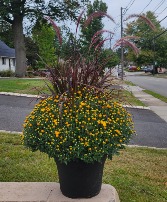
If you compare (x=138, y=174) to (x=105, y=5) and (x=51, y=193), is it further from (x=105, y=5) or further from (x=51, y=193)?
(x=105, y=5)

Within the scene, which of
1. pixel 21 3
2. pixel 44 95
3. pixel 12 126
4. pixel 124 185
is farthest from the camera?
pixel 21 3

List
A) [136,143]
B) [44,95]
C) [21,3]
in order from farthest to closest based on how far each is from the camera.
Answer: [21,3] → [136,143] → [44,95]

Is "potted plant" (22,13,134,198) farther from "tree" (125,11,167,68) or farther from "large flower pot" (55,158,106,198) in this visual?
"tree" (125,11,167,68)

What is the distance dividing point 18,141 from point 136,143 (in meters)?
2.66

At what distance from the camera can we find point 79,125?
10.8 ft

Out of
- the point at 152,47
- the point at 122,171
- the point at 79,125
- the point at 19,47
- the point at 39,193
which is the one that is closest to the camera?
the point at 79,125

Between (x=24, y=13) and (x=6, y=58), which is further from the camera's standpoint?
(x=6, y=58)

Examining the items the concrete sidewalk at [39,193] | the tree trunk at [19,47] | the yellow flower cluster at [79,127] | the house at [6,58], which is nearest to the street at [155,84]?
the tree trunk at [19,47]

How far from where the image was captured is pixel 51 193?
12.0 ft

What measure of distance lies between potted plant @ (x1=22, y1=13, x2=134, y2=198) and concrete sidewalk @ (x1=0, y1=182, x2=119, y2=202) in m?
0.09

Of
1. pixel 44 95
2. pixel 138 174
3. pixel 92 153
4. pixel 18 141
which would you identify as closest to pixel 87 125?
pixel 92 153

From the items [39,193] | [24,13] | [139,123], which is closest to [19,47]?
[24,13]

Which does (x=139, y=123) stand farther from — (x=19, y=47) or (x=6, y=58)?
(x=6, y=58)

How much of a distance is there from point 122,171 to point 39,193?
1917 mm
